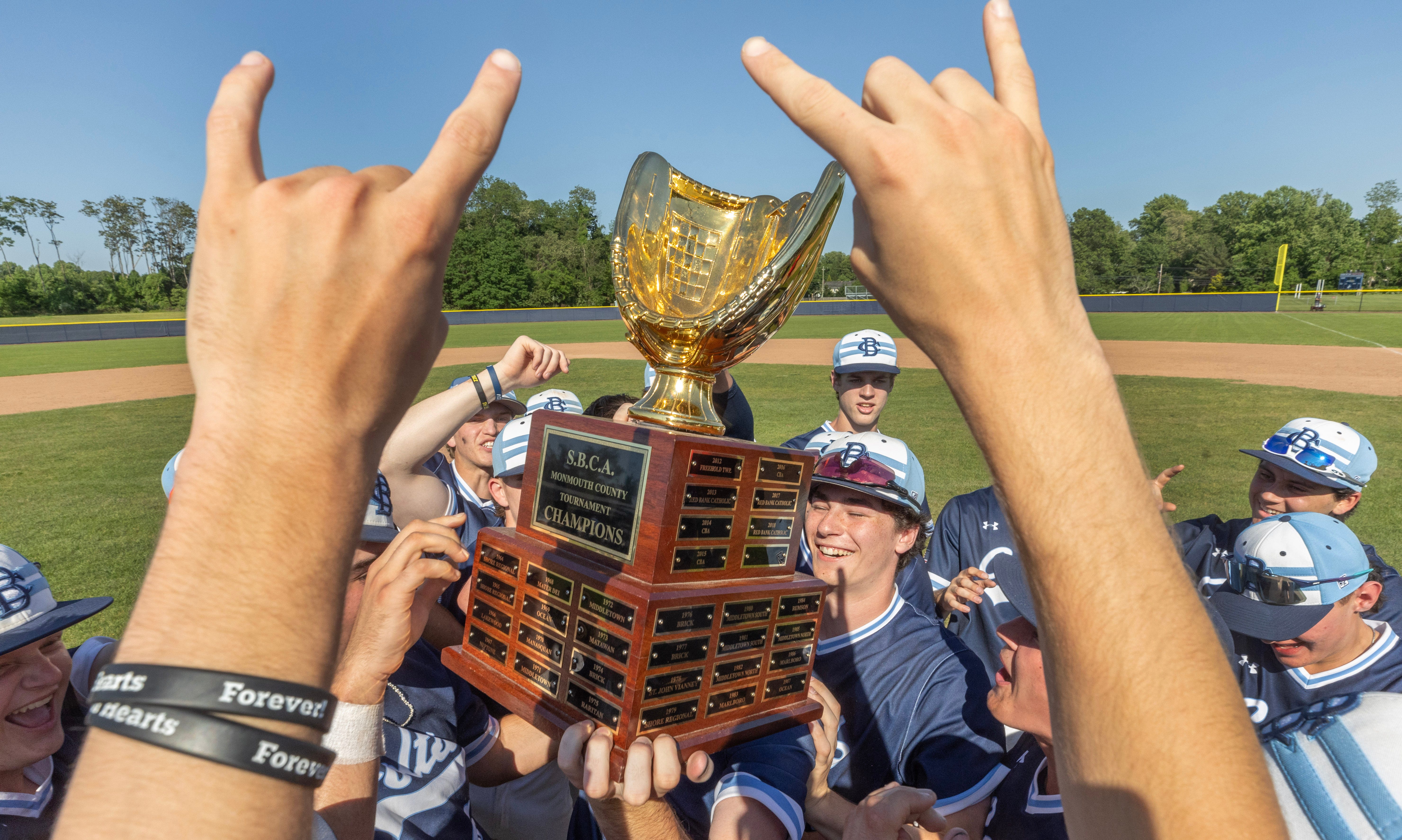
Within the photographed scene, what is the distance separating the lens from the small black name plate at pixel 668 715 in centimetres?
186

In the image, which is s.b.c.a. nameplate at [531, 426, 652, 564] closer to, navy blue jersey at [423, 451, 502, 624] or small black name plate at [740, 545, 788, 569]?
small black name plate at [740, 545, 788, 569]

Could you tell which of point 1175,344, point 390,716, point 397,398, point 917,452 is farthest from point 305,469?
point 1175,344

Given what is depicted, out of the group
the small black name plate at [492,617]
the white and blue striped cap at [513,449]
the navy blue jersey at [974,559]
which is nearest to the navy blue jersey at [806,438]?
the navy blue jersey at [974,559]

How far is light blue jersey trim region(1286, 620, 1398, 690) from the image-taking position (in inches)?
123

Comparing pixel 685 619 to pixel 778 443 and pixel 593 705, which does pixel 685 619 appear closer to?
pixel 593 705

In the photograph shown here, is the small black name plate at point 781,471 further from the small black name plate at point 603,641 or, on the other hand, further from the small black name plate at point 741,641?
the small black name plate at point 603,641

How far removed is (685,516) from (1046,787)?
1.48 meters

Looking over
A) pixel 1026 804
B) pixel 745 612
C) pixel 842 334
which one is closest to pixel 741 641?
pixel 745 612

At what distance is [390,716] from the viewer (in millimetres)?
2348

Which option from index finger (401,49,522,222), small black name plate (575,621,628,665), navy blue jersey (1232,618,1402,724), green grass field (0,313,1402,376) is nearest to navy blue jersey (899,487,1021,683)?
navy blue jersey (1232,618,1402,724)

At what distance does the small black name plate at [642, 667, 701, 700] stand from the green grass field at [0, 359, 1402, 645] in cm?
131

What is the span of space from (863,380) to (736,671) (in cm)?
397

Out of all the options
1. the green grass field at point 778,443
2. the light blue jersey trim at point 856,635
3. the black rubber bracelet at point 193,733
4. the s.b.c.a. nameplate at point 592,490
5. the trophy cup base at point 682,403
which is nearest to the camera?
the black rubber bracelet at point 193,733

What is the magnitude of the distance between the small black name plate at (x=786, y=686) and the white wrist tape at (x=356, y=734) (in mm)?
1089
